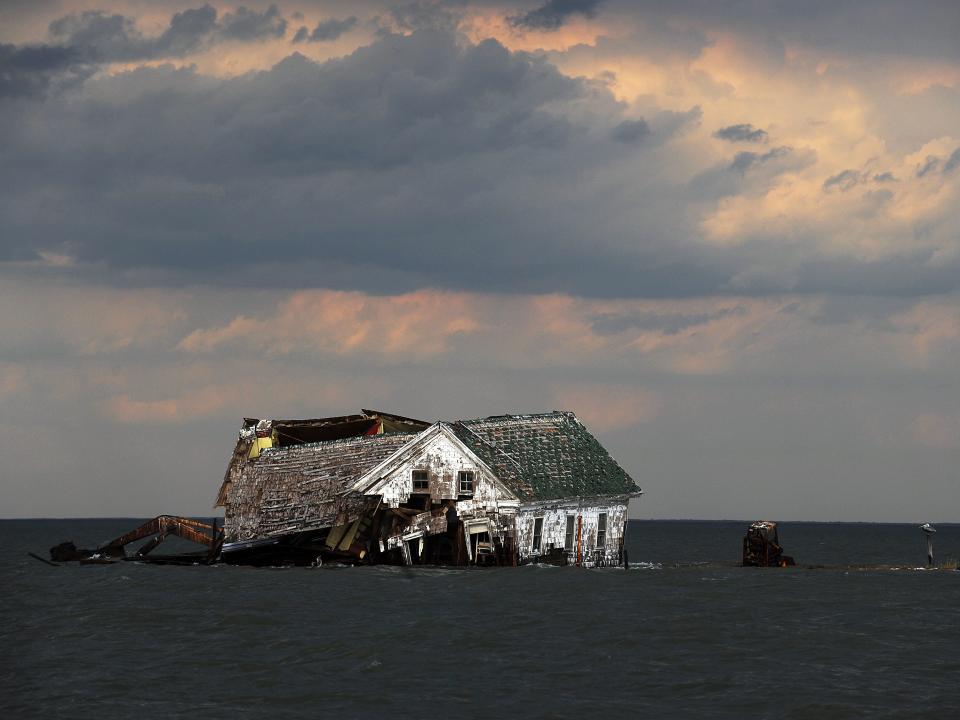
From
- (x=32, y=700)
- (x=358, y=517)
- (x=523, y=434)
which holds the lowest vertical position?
(x=32, y=700)

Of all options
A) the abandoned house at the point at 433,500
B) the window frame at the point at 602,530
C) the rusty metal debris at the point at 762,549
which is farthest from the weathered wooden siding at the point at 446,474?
the rusty metal debris at the point at 762,549

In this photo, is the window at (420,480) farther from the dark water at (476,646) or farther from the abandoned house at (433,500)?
the dark water at (476,646)

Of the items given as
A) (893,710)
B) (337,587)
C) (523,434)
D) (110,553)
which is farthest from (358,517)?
(893,710)

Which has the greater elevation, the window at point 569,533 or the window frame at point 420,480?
the window frame at point 420,480

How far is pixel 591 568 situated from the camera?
197ft

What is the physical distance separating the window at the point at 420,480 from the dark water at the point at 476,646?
3375 millimetres

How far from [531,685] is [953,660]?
12.0m

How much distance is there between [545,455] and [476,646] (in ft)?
81.3

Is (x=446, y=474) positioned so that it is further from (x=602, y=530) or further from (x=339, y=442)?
(x=602, y=530)

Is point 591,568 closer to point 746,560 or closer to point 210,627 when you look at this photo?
point 746,560

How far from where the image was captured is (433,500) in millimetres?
55875

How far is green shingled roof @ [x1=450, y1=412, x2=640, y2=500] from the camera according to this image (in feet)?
189

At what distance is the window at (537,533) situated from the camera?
189 feet

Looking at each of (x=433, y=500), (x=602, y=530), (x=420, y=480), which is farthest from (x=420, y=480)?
(x=602, y=530)
